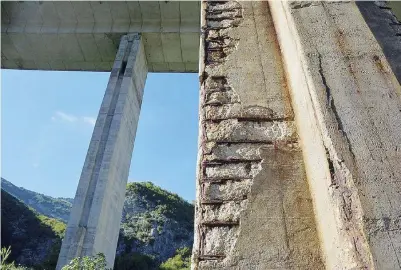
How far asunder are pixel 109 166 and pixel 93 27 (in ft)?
12.8

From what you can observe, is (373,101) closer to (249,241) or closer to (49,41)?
(249,241)

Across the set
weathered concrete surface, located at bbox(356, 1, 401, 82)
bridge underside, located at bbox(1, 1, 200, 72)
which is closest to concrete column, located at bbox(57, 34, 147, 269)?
bridge underside, located at bbox(1, 1, 200, 72)

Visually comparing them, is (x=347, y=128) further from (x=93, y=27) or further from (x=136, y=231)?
(x=136, y=231)

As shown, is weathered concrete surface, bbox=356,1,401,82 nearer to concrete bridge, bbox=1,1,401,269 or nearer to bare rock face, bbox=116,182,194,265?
concrete bridge, bbox=1,1,401,269

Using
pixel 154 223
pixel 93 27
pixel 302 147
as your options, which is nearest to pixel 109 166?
pixel 93 27

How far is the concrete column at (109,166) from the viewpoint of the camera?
20.4 feet

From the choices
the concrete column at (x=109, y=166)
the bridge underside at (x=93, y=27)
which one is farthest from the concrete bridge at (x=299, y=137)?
the bridge underside at (x=93, y=27)

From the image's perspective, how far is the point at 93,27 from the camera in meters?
9.20

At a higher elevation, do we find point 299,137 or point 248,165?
point 299,137

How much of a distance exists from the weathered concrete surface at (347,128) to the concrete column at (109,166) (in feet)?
16.5

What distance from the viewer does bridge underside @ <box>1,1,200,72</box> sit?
9102 mm

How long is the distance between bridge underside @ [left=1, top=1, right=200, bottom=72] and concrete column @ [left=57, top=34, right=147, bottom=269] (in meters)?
0.49

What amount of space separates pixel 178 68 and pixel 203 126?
8353 mm

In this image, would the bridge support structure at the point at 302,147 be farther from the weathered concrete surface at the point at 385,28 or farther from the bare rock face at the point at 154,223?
the bare rock face at the point at 154,223
